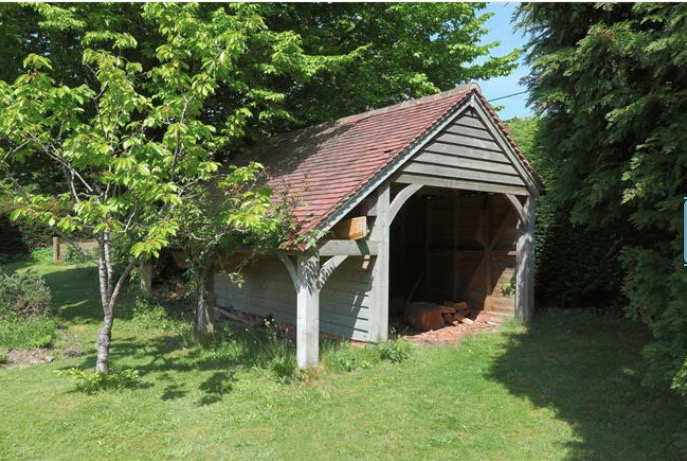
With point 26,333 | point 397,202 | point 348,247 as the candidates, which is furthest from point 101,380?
point 397,202

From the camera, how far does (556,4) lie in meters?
5.95

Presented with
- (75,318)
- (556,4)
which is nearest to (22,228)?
(75,318)

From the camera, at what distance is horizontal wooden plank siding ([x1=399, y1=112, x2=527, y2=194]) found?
8.52 m

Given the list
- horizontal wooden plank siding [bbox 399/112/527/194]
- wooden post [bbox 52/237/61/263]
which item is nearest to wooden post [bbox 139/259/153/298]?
horizontal wooden plank siding [bbox 399/112/527/194]

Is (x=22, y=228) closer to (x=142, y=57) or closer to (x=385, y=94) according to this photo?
(x=142, y=57)

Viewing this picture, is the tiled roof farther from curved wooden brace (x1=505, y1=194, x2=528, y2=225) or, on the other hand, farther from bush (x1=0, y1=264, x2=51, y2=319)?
bush (x1=0, y1=264, x2=51, y2=319)

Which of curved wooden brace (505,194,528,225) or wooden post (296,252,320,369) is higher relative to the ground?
curved wooden brace (505,194,528,225)

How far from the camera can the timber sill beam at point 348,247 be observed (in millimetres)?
7219

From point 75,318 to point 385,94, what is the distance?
1016 centimetres

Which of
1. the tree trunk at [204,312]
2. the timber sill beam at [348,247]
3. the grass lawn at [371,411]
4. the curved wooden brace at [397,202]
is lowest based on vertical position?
the grass lawn at [371,411]

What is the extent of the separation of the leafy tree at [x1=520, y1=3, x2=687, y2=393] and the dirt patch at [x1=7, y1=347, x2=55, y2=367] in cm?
834

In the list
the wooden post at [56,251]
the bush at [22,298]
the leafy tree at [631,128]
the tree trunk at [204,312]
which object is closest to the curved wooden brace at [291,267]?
the tree trunk at [204,312]

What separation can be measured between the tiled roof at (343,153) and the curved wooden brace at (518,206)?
2.22m

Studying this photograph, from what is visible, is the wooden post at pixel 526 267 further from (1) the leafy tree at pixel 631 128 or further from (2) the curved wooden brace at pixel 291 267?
(2) the curved wooden brace at pixel 291 267
